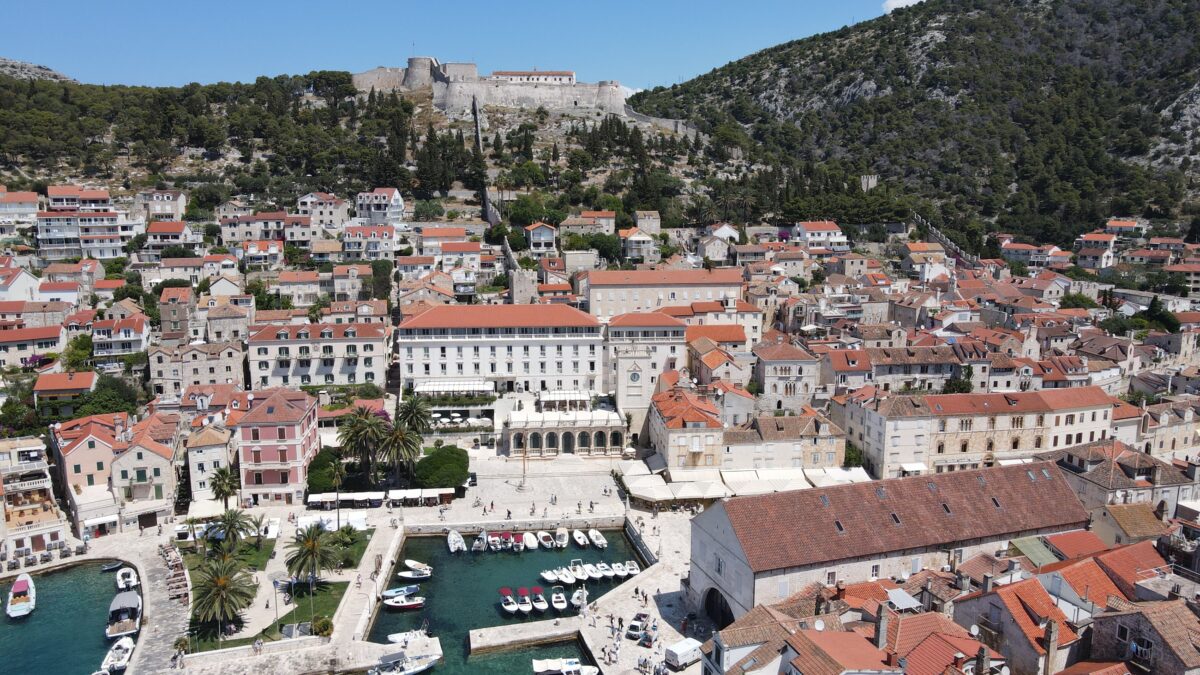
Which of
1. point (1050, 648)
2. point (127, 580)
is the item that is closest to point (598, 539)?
point (127, 580)

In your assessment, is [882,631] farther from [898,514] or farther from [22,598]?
[22,598]

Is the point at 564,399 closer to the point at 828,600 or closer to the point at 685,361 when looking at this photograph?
the point at 685,361

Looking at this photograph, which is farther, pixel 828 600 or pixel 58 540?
pixel 58 540

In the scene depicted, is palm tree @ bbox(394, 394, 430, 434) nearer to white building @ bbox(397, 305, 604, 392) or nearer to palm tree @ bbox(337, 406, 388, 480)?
palm tree @ bbox(337, 406, 388, 480)

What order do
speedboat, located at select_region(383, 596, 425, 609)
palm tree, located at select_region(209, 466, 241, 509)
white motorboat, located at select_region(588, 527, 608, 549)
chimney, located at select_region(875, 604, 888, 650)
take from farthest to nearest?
palm tree, located at select_region(209, 466, 241, 509), white motorboat, located at select_region(588, 527, 608, 549), speedboat, located at select_region(383, 596, 425, 609), chimney, located at select_region(875, 604, 888, 650)

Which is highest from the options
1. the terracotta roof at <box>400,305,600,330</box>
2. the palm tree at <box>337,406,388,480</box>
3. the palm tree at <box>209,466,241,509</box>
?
the terracotta roof at <box>400,305,600,330</box>

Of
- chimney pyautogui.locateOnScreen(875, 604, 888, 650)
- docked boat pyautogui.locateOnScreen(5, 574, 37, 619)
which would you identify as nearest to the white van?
chimney pyautogui.locateOnScreen(875, 604, 888, 650)

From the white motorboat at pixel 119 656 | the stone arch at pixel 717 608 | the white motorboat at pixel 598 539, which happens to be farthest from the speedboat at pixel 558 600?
the white motorboat at pixel 119 656

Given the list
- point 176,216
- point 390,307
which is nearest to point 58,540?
point 390,307
